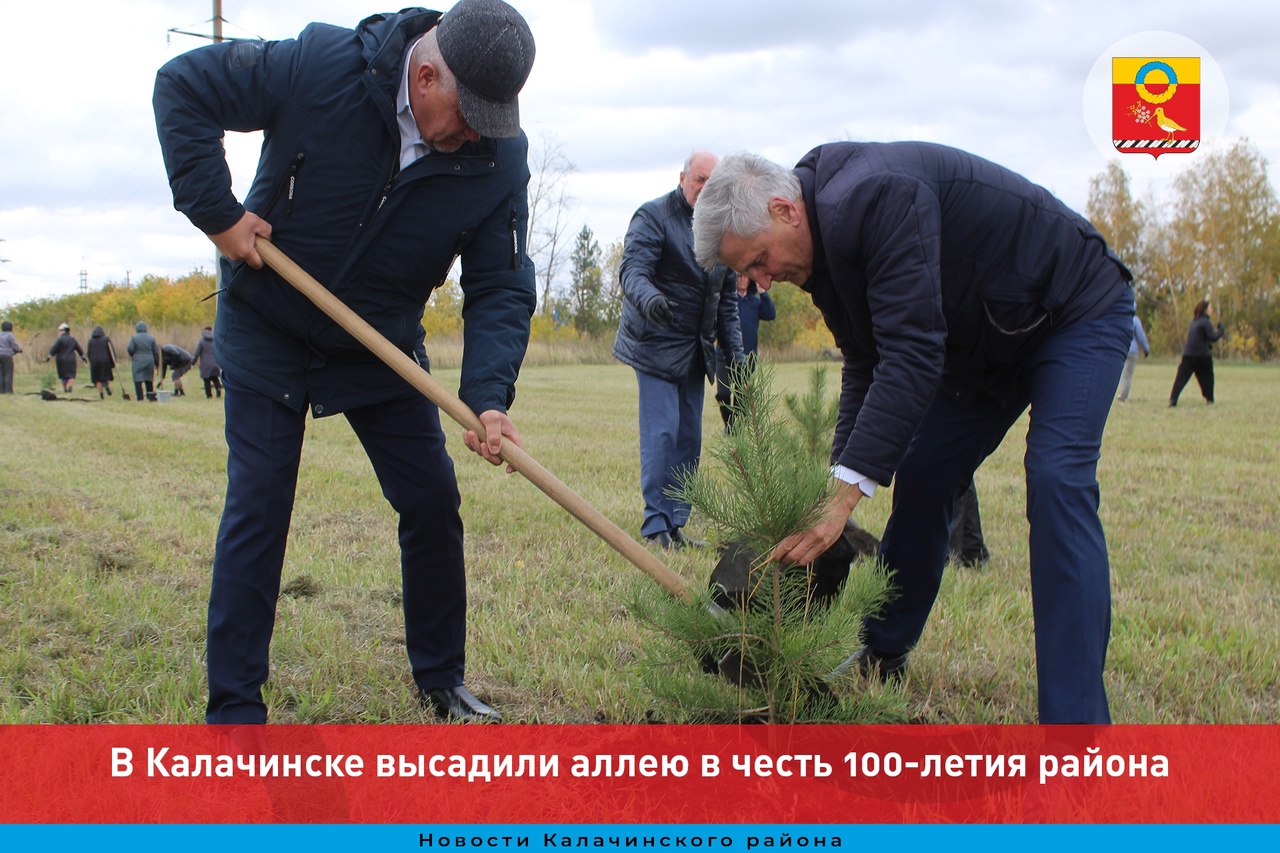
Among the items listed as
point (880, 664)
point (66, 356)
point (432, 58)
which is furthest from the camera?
point (66, 356)

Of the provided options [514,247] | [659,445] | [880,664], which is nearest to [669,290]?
[659,445]

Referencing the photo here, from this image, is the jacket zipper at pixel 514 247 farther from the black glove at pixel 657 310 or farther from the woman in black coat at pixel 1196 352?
the woman in black coat at pixel 1196 352

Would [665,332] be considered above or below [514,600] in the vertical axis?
above

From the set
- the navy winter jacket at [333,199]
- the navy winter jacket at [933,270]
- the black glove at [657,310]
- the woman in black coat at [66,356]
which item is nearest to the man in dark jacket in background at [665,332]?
the black glove at [657,310]

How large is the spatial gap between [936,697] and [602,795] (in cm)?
132

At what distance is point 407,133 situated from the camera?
8.94ft

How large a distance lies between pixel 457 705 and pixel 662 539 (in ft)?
8.47

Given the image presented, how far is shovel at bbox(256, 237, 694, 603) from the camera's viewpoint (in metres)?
2.66

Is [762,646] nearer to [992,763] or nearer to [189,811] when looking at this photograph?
[992,763]

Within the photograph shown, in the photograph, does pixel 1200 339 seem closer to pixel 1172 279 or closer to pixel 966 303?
pixel 966 303

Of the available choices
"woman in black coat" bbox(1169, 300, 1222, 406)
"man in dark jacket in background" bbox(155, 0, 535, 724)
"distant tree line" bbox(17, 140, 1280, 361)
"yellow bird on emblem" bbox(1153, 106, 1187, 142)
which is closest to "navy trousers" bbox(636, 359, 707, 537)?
"man in dark jacket in background" bbox(155, 0, 535, 724)

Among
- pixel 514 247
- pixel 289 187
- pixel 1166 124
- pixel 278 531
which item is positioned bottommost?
pixel 278 531

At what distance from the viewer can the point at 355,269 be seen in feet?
9.09

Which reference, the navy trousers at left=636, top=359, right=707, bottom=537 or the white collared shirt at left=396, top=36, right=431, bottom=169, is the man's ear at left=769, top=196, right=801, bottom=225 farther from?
the navy trousers at left=636, top=359, right=707, bottom=537
